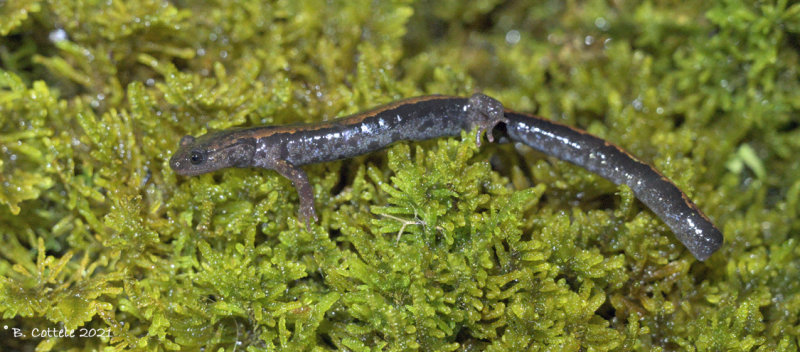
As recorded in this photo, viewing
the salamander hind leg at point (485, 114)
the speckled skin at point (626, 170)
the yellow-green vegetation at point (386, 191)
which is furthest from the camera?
the salamander hind leg at point (485, 114)

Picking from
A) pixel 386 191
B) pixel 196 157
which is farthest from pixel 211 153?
pixel 386 191

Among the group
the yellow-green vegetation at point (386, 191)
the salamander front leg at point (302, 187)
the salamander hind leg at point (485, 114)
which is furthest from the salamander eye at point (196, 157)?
the salamander hind leg at point (485, 114)

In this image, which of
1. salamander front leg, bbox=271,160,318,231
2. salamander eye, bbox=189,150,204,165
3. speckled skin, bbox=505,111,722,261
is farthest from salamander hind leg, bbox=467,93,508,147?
salamander eye, bbox=189,150,204,165

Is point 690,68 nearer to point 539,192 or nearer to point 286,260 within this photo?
point 539,192

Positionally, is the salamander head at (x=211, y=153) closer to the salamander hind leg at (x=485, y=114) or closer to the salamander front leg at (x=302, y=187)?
the salamander front leg at (x=302, y=187)

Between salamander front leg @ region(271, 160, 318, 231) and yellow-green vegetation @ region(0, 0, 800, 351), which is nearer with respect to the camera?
yellow-green vegetation @ region(0, 0, 800, 351)

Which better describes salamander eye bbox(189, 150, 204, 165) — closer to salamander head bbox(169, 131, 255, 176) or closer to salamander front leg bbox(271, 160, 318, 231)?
salamander head bbox(169, 131, 255, 176)
